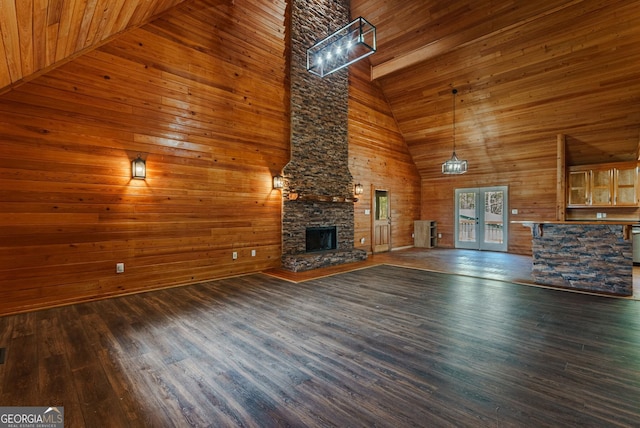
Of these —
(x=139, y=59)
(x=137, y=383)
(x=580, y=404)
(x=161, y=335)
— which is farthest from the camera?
(x=139, y=59)

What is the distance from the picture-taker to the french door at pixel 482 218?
9203 mm

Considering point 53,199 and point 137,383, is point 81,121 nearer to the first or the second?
point 53,199

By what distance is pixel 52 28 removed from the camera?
260 cm

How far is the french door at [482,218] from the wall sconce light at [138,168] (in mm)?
9233

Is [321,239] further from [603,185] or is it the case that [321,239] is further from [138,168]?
[603,185]

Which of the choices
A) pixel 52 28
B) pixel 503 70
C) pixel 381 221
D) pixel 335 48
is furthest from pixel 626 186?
pixel 52 28

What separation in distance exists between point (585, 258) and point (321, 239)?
4.84 m

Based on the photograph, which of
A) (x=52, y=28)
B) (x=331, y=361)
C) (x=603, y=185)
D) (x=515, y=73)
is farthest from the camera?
(x=603, y=185)

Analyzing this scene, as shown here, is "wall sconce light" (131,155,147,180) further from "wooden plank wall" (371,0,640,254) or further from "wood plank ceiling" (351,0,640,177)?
"wooden plank wall" (371,0,640,254)

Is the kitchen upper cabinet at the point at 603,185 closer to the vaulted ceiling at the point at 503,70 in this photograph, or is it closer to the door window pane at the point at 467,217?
the vaulted ceiling at the point at 503,70

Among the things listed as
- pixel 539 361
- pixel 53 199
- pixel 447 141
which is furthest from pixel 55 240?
pixel 447 141

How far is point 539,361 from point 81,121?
5877mm

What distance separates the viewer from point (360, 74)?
823cm

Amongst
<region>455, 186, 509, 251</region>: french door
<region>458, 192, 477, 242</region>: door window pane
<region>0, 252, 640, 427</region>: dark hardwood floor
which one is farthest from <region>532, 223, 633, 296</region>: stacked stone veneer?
<region>458, 192, 477, 242</region>: door window pane
